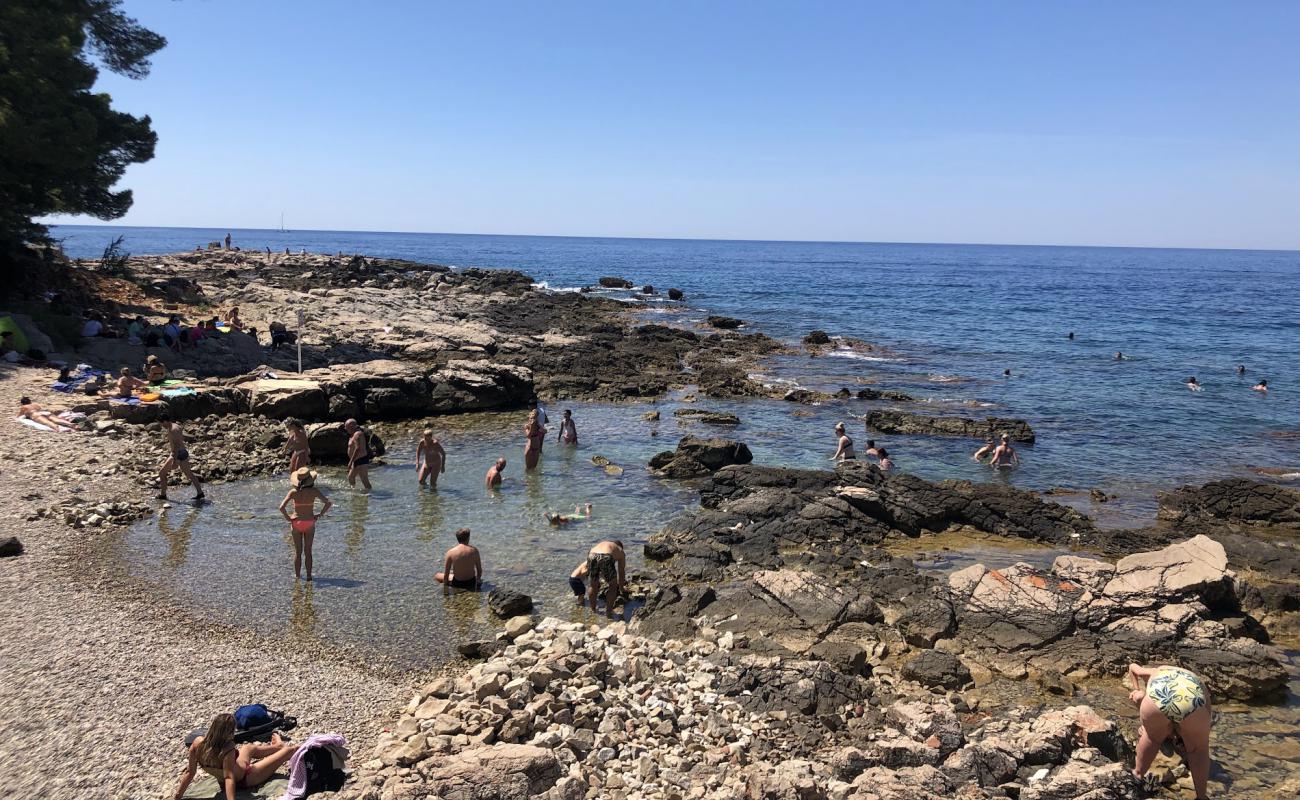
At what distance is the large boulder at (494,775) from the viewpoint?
7.17m

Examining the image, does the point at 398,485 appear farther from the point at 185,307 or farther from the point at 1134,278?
the point at 1134,278

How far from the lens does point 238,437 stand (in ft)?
67.1

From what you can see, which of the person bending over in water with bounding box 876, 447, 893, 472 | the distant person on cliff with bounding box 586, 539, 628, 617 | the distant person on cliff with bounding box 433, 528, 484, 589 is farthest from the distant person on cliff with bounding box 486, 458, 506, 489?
the person bending over in water with bounding box 876, 447, 893, 472

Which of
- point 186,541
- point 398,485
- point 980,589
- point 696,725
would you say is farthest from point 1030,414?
point 186,541

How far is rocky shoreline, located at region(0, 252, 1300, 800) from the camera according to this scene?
7.85m

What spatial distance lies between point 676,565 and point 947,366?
3085 cm

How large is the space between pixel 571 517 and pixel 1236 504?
50.8ft

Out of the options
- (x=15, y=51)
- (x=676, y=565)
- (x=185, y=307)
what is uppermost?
(x=15, y=51)

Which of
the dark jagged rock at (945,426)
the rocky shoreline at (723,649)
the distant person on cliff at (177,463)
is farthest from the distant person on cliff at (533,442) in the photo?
the dark jagged rock at (945,426)

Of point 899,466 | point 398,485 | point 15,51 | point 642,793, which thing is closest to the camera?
point 642,793

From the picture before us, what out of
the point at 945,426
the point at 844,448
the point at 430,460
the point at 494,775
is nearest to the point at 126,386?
the point at 430,460

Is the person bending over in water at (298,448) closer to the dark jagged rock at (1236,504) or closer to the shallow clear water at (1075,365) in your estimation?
the shallow clear water at (1075,365)

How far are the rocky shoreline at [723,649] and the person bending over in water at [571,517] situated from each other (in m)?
2.27

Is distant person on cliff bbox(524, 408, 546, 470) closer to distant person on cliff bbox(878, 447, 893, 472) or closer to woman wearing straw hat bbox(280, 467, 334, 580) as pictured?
woman wearing straw hat bbox(280, 467, 334, 580)
